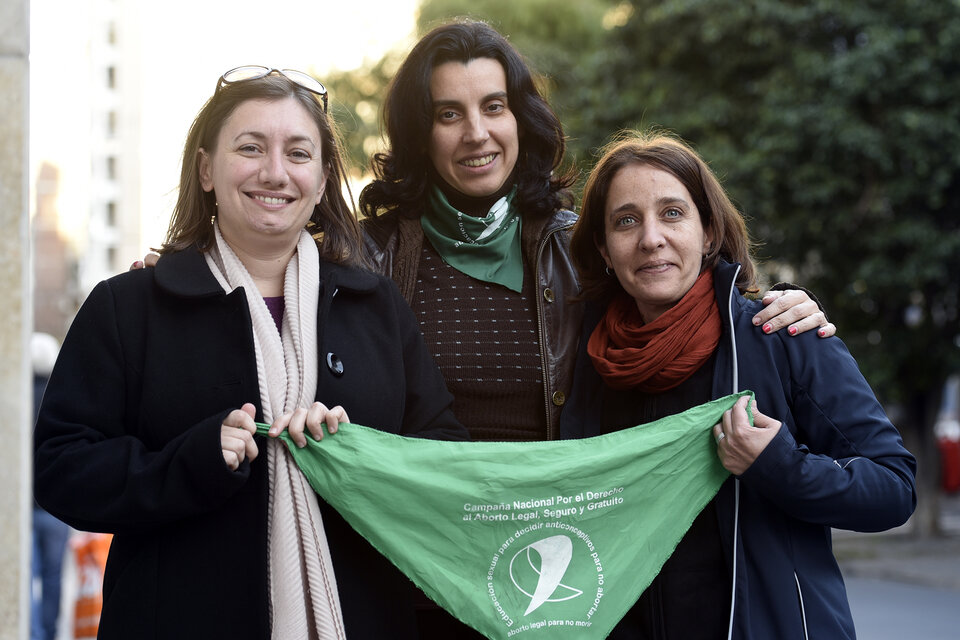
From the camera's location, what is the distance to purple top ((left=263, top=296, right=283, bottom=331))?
2939 mm

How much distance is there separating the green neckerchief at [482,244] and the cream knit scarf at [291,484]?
2.75 ft

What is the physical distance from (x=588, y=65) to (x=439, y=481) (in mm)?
14809

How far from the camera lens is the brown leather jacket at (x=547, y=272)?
3.51 metres

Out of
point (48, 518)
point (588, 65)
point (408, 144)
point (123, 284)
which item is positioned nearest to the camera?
point (123, 284)

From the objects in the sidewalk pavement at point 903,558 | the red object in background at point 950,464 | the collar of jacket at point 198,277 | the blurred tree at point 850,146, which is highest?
the blurred tree at point 850,146

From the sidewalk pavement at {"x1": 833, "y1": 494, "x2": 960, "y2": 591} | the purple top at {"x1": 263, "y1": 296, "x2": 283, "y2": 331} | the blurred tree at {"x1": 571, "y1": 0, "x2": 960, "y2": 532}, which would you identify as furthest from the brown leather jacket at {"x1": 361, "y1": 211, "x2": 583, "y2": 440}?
the sidewalk pavement at {"x1": 833, "y1": 494, "x2": 960, "y2": 591}

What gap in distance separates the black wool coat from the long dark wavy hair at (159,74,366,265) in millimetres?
129

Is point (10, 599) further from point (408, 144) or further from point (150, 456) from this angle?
point (408, 144)

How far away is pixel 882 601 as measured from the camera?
1159 cm

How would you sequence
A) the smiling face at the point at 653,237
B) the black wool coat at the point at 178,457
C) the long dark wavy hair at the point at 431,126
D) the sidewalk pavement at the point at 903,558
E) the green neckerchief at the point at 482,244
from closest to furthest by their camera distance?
the black wool coat at the point at 178,457 → the smiling face at the point at 653,237 → the green neckerchief at the point at 482,244 → the long dark wavy hair at the point at 431,126 → the sidewalk pavement at the point at 903,558

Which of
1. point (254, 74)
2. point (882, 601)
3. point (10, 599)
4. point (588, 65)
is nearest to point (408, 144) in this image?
point (254, 74)

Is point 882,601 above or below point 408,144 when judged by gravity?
below

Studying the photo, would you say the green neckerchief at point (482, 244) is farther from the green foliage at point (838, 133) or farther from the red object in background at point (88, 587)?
the green foliage at point (838, 133)

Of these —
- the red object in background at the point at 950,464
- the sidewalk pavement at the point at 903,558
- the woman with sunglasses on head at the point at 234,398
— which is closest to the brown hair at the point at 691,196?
the woman with sunglasses on head at the point at 234,398
